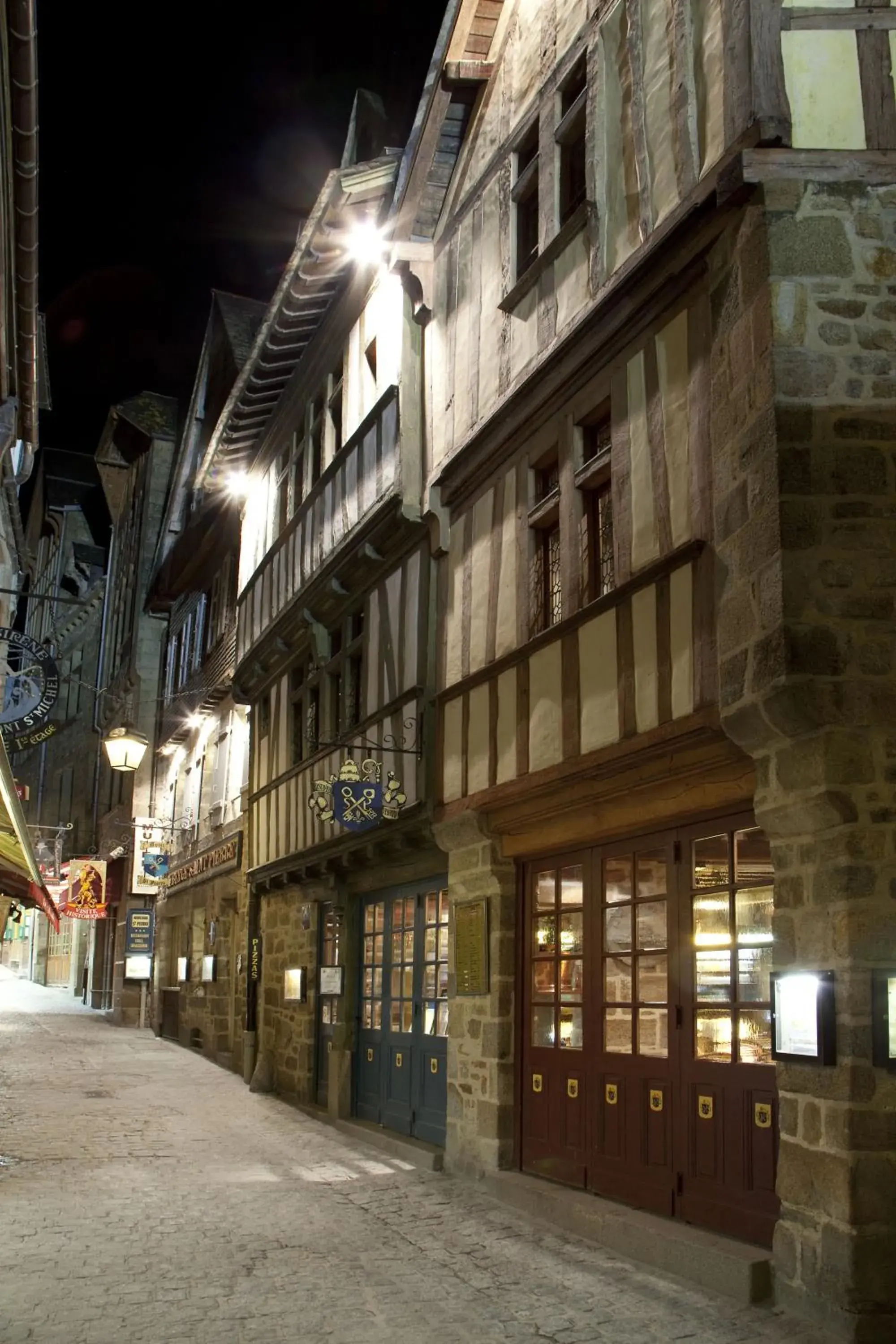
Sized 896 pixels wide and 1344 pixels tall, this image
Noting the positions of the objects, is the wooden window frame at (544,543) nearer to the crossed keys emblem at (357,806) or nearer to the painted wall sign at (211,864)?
the crossed keys emblem at (357,806)

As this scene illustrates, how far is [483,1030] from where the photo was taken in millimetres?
8711

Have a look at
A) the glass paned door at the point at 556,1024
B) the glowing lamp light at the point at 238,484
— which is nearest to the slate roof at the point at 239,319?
the glowing lamp light at the point at 238,484

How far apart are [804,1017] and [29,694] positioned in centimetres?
1118

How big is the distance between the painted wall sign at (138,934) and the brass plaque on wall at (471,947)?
679 inches

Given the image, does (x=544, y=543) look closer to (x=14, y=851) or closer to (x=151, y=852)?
(x=14, y=851)

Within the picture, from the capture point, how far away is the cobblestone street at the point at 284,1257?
536 centimetres

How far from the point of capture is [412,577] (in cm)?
1059

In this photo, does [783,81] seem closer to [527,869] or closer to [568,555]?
[568,555]

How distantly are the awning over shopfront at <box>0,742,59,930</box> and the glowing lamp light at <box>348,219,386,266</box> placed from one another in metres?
5.70

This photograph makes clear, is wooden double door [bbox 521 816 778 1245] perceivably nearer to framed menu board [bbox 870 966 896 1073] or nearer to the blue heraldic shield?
framed menu board [bbox 870 966 896 1073]

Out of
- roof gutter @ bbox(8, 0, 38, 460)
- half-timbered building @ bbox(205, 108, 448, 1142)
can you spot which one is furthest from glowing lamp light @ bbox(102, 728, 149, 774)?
roof gutter @ bbox(8, 0, 38, 460)

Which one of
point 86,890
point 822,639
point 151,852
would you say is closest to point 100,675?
point 86,890

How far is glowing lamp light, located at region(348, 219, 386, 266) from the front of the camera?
11.4m

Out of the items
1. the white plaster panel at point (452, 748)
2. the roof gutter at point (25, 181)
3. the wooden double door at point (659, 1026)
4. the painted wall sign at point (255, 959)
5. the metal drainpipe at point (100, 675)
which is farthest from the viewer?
the metal drainpipe at point (100, 675)
